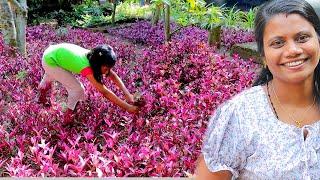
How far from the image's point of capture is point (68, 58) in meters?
4.59

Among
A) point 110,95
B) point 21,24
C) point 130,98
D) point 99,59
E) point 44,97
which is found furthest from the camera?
point 21,24

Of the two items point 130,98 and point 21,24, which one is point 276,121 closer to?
point 130,98

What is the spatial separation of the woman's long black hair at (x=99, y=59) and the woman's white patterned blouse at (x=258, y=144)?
269 cm

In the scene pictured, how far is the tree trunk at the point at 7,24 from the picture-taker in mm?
7613

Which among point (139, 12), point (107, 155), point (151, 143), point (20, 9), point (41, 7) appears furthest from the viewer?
point (41, 7)

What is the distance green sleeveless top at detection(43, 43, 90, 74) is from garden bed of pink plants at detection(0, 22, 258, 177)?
0.44 metres

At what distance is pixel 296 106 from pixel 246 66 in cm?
501

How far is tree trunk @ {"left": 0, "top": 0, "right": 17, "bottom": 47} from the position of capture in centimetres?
761

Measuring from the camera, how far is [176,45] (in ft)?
24.3

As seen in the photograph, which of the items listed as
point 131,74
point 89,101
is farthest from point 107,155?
point 131,74

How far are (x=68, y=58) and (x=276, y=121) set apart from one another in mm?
3157

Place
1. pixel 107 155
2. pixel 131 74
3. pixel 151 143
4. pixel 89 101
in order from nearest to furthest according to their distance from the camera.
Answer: pixel 107 155 → pixel 151 143 → pixel 89 101 → pixel 131 74

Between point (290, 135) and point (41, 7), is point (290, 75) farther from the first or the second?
point (41, 7)

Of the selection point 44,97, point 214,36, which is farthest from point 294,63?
point 214,36
